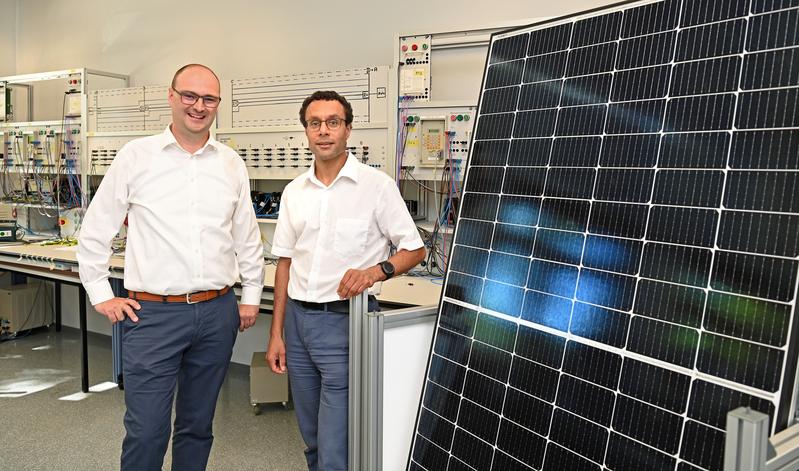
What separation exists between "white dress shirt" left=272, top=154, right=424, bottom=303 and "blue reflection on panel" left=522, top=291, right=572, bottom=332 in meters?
0.58

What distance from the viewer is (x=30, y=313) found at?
16.9 feet

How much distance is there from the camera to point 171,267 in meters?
2.02

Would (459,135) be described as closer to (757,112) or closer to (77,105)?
(757,112)

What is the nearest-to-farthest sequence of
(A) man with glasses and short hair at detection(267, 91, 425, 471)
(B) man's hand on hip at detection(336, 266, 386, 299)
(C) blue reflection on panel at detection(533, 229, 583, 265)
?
(C) blue reflection on panel at detection(533, 229, 583, 265) → (B) man's hand on hip at detection(336, 266, 386, 299) → (A) man with glasses and short hair at detection(267, 91, 425, 471)

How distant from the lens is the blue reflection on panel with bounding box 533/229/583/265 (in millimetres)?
1344

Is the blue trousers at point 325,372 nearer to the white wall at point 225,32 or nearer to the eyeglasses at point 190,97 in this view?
the eyeglasses at point 190,97

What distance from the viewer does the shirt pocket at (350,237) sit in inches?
73.9

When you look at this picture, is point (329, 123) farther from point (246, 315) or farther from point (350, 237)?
point (246, 315)

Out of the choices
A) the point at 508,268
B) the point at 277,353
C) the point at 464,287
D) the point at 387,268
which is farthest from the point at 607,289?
the point at 277,353

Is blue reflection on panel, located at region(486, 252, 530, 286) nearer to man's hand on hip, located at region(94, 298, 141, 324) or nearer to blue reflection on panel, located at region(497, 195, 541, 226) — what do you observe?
blue reflection on panel, located at region(497, 195, 541, 226)

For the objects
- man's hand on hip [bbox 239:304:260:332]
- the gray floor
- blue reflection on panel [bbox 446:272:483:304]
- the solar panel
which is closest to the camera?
the solar panel

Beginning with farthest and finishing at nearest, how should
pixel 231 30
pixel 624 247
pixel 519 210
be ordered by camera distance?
pixel 231 30
pixel 519 210
pixel 624 247

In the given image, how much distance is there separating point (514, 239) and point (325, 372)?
735 mm

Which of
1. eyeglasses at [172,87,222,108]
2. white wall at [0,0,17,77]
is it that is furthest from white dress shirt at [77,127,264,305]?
white wall at [0,0,17,77]
